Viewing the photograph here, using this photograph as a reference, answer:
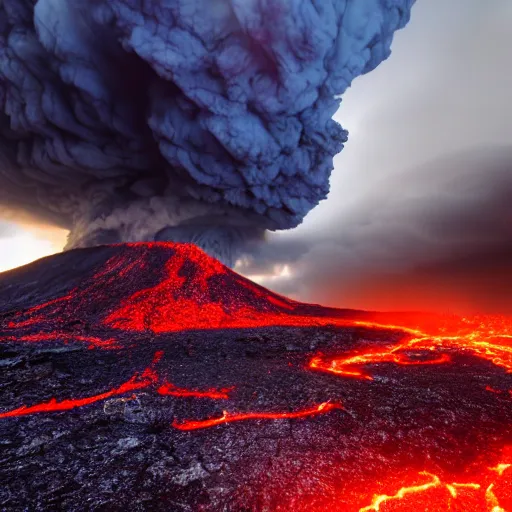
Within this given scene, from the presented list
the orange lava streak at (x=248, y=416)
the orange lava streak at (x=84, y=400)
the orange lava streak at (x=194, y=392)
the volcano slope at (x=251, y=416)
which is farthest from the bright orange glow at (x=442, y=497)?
Result: the orange lava streak at (x=84, y=400)

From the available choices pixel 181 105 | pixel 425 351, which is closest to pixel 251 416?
pixel 425 351

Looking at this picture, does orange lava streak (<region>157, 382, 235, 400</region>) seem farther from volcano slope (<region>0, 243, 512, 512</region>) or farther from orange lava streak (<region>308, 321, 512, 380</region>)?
orange lava streak (<region>308, 321, 512, 380</region>)

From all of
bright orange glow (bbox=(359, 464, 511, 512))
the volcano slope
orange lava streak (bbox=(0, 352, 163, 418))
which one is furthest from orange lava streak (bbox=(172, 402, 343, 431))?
bright orange glow (bbox=(359, 464, 511, 512))

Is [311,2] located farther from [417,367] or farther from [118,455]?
[118,455]

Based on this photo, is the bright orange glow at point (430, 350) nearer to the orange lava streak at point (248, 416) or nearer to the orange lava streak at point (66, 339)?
the orange lava streak at point (248, 416)

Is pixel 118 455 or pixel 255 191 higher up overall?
pixel 255 191

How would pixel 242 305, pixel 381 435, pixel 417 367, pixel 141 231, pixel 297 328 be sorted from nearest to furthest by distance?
pixel 381 435
pixel 417 367
pixel 297 328
pixel 242 305
pixel 141 231

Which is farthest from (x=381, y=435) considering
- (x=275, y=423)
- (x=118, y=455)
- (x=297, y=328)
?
(x=297, y=328)
